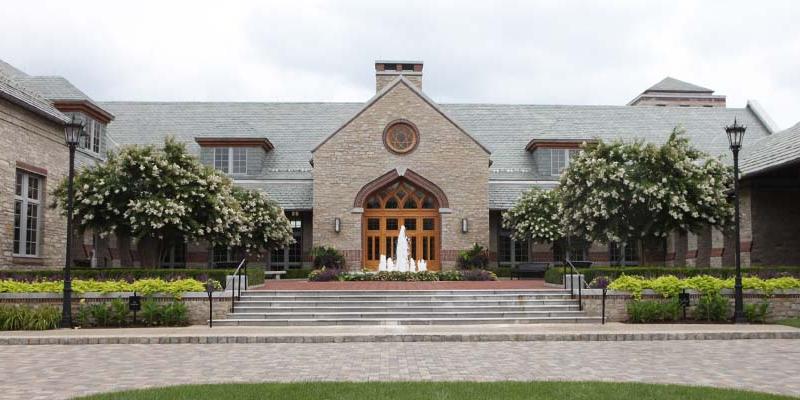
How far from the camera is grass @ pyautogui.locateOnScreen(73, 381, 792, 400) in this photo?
9211mm

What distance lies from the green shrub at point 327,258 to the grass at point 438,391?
23.7 m

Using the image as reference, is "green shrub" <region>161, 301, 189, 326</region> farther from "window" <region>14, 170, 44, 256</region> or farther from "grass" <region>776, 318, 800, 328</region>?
"grass" <region>776, 318, 800, 328</region>

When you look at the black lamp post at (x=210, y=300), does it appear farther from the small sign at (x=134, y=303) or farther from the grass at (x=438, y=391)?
the grass at (x=438, y=391)

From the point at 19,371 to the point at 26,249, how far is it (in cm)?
1634

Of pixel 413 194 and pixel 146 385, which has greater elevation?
pixel 413 194

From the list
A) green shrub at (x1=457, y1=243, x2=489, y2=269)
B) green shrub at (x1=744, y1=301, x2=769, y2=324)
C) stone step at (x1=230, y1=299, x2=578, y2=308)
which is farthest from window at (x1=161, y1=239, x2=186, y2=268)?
green shrub at (x1=744, y1=301, x2=769, y2=324)

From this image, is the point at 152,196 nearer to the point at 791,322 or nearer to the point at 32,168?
the point at 32,168

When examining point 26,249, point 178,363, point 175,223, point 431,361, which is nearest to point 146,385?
point 178,363

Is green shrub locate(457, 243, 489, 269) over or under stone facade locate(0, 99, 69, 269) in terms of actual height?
under

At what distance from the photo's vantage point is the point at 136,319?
20422 millimetres

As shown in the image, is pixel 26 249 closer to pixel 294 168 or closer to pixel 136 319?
pixel 136 319

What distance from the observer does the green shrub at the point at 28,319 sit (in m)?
19.4

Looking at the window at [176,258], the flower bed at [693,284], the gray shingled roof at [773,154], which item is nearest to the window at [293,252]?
the window at [176,258]

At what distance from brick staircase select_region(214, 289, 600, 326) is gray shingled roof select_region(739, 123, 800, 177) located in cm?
891
